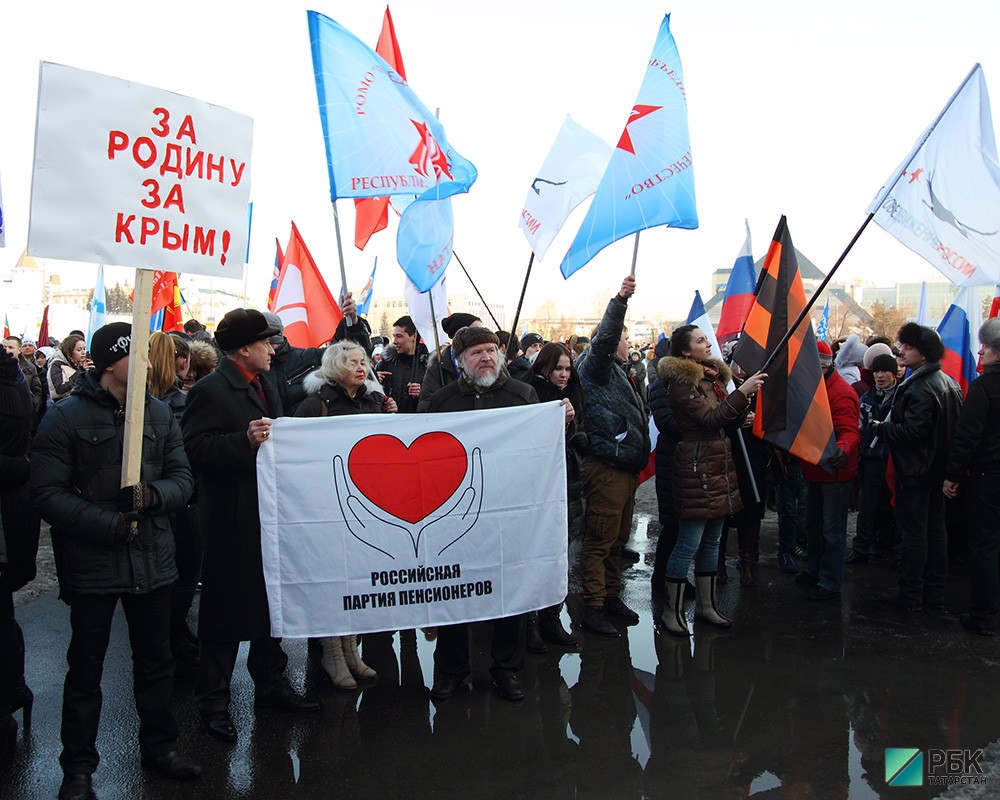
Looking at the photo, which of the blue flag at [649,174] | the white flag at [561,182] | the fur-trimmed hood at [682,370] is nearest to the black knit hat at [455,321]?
the white flag at [561,182]

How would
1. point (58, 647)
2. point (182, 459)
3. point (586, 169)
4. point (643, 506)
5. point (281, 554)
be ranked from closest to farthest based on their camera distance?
1. point (182, 459)
2. point (281, 554)
3. point (58, 647)
4. point (586, 169)
5. point (643, 506)

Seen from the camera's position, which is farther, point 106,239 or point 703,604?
point 703,604

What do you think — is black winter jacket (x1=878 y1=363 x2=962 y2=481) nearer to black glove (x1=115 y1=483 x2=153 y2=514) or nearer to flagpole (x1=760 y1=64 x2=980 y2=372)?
flagpole (x1=760 y1=64 x2=980 y2=372)

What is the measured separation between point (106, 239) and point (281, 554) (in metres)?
1.78

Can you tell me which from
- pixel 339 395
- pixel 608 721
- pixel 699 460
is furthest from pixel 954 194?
pixel 339 395

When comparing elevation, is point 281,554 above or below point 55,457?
below

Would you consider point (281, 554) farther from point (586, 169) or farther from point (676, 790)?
point (586, 169)

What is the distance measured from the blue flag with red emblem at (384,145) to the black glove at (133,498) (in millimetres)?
2507

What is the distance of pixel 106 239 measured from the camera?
11.9 ft

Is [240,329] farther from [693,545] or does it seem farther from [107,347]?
[693,545]

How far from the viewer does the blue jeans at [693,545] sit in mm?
5672

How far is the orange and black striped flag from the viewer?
6.03 m

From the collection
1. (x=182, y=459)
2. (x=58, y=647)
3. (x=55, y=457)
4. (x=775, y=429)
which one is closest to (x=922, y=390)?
(x=775, y=429)

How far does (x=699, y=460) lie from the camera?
562 cm
